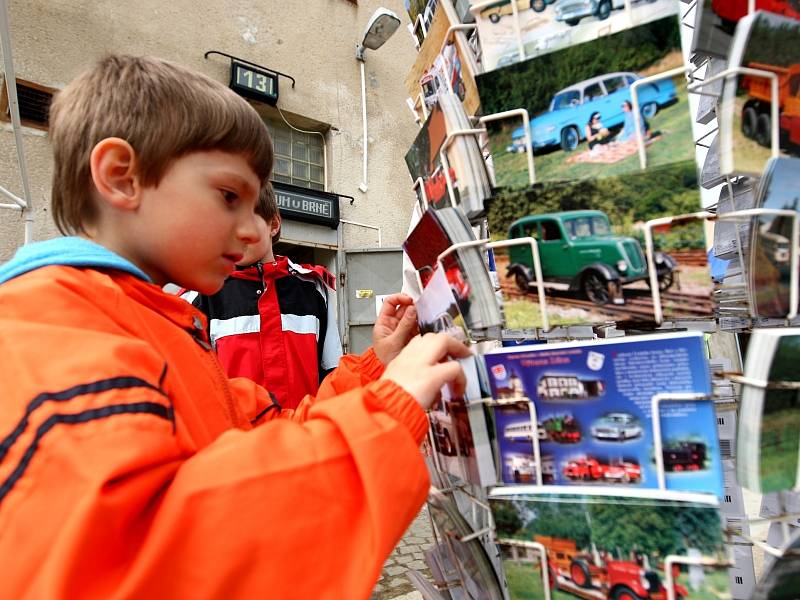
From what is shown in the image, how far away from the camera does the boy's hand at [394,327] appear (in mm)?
923

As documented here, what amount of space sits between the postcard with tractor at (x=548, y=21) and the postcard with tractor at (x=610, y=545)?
0.51m

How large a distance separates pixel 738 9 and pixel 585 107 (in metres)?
0.20

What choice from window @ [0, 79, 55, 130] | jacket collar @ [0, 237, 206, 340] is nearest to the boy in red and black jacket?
jacket collar @ [0, 237, 206, 340]

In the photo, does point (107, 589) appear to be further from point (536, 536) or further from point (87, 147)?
point (87, 147)

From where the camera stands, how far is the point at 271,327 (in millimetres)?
1866

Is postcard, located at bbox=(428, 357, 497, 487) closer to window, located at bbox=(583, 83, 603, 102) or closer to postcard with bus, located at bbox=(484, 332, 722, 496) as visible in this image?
postcard with bus, located at bbox=(484, 332, 722, 496)

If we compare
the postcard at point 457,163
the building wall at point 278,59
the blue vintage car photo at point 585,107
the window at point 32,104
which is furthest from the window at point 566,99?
the window at point 32,104

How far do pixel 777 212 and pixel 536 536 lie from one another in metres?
0.44

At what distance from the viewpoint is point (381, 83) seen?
18.8ft

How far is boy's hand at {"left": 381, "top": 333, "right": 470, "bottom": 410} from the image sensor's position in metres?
0.52

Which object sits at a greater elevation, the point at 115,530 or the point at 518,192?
the point at 518,192

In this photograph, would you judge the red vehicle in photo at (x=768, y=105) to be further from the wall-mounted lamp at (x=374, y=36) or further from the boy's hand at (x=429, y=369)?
the wall-mounted lamp at (x=374, y=36)

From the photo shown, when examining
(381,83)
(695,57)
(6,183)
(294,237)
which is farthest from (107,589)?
(381,83)

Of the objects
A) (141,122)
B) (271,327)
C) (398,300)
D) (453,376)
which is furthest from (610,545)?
(271,327)
